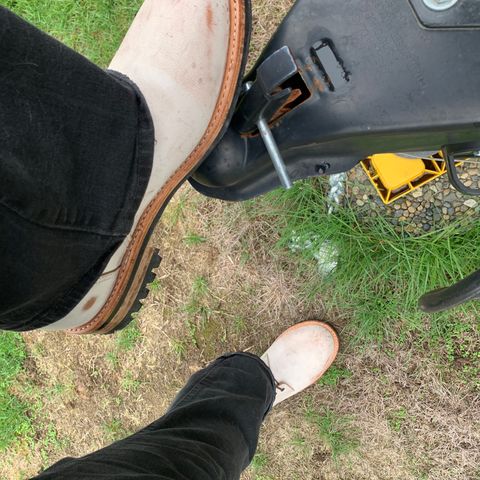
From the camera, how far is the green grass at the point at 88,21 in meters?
1.54

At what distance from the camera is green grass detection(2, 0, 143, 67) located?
154cm

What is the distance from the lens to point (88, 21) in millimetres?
1594

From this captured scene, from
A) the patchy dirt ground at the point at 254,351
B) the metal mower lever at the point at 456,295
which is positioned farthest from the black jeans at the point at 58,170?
the patchy dirt ground at the point at 254,351

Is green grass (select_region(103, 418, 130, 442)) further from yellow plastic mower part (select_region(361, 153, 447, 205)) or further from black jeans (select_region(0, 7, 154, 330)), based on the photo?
yellow plastic mower part (select_region(361, 153, 447, 205))

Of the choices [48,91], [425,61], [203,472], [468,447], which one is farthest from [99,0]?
[468,447]

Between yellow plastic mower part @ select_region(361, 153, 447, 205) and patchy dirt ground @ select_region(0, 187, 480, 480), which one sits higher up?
yellow plastic mower part @ select_region(361, 153, 447, 205)

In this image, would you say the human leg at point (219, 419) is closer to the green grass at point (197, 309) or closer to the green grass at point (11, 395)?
the green grass at point (197, 309)

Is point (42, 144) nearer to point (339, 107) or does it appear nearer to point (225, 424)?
point (339, 107)

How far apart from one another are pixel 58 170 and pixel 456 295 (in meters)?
0.55

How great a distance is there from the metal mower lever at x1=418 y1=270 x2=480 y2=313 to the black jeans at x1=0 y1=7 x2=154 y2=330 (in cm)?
47

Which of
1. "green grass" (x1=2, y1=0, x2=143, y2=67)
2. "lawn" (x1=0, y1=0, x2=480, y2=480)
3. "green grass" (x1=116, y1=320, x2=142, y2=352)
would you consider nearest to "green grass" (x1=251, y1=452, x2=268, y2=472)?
"lawn" (x1=0, y1=0, x2=480, y2=480)

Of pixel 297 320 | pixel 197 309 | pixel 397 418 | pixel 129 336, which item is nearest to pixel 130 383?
pixel 129 336

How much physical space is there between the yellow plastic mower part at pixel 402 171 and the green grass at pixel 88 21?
0.86 meters

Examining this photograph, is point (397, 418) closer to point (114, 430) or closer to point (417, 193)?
point (417, 193)
